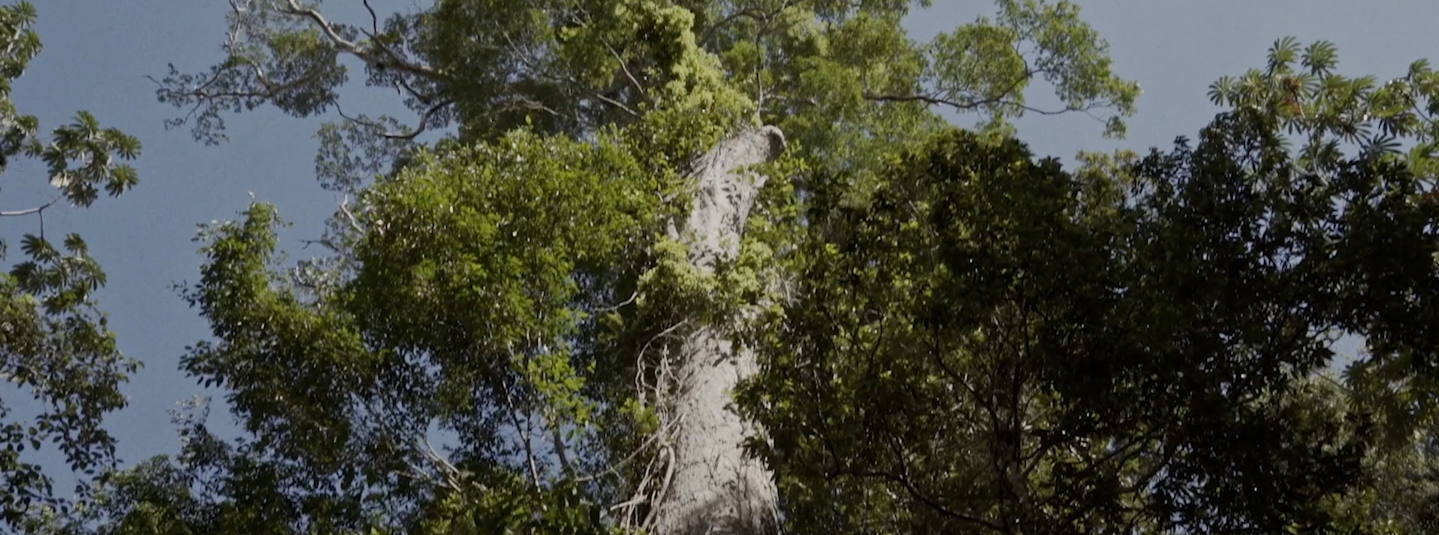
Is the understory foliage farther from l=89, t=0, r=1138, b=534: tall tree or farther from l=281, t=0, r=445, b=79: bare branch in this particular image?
l=281, t=0, r=445, b=79: bare branch

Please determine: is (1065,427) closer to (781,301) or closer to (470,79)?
(781,301)

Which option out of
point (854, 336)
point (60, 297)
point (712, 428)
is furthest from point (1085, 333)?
point (60, 297)

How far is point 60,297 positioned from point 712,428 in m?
3.90

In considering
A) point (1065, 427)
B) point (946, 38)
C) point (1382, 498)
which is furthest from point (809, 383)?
point (946, 38)

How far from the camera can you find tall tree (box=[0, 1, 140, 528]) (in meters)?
6.80

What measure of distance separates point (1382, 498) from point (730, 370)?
3.93m

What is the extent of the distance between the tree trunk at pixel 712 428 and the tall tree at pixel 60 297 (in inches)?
130

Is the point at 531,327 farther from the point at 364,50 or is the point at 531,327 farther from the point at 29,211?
the point at 364,50

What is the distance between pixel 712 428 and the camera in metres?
6.85

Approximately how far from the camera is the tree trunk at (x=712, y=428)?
20.7 feet

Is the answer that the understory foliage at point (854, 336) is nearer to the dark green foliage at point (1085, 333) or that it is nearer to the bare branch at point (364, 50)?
the dark green foliage at point (1085, 333)

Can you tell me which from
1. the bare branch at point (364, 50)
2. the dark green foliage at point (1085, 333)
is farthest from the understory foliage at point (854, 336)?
the bare branch at point (364, 50)

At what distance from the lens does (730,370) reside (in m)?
7.35

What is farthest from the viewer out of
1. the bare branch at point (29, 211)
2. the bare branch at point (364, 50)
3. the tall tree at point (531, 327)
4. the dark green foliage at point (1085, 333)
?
the bare branch at point (364, 50)
